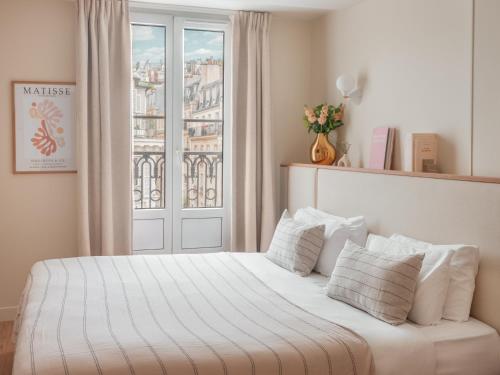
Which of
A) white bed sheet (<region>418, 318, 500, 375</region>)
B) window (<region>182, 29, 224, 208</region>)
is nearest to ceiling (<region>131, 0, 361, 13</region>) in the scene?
window (<region>182, 29, 224, 208</region>)

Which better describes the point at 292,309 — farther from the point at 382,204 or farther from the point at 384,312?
the point at 382,204

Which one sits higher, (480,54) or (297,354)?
(480,54)

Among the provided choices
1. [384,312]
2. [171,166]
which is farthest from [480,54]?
Answer: [171,166]

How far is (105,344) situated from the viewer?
205cm

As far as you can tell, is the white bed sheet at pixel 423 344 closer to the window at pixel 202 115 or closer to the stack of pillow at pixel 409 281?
the stack of pillow at pixel 409 281

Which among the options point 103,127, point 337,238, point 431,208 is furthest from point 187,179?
point 431,208

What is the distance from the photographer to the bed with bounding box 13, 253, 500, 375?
6.43ft

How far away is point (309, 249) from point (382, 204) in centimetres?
53

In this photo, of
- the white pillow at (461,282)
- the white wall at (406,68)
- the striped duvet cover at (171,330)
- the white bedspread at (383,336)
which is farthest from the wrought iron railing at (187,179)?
the white pillow at (461,282)

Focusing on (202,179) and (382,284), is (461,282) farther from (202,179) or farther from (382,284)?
(202,179)

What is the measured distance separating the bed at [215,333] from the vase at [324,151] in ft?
4.68

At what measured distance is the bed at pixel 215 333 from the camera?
196 cm

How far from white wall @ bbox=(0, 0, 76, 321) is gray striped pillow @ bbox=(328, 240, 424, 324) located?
8.37 feet

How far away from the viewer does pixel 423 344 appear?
7.43ft
